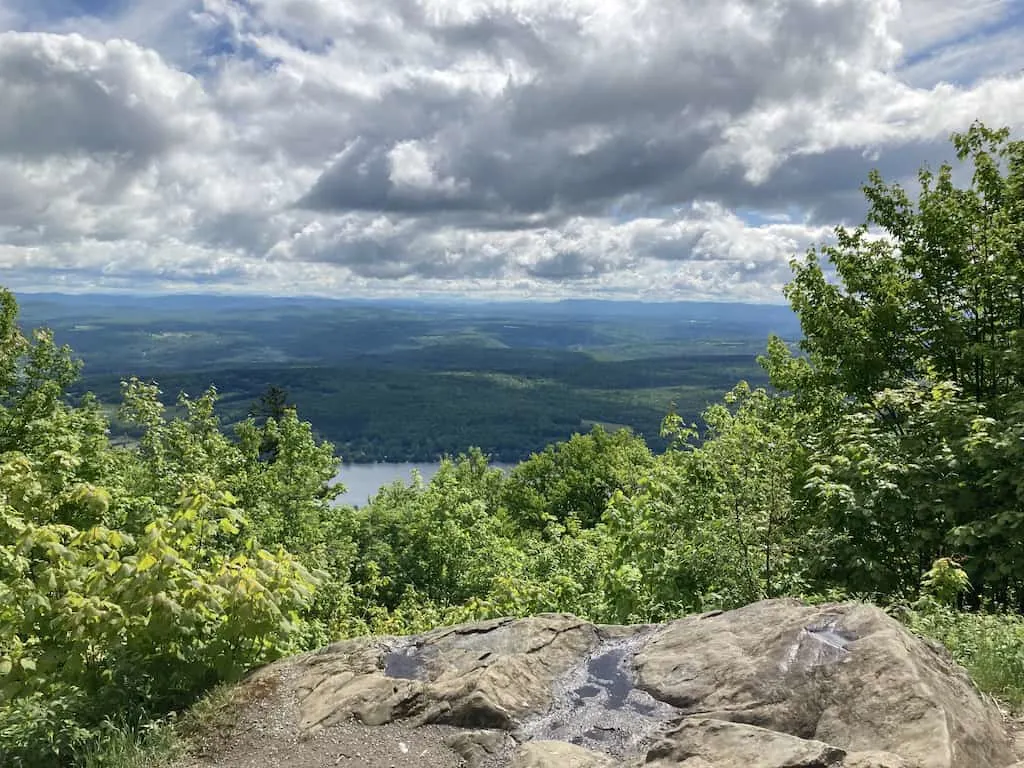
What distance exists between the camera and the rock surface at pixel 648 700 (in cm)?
511

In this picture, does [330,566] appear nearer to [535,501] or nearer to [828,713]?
[828,713]

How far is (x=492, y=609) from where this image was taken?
12320mm

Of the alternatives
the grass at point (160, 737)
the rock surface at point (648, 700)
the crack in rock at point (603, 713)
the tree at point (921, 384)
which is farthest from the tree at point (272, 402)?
the crack in rock at point (603, 713)

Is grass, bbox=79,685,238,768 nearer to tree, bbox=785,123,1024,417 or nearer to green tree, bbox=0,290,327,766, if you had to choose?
green tree, bbox=0,290,327,766

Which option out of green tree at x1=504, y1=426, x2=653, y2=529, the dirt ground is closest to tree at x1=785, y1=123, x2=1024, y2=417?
the dirt ground

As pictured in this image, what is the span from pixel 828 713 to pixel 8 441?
1228 inches

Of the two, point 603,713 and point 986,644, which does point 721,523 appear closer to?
point 986,644

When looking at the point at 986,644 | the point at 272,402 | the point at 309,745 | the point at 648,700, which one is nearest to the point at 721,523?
the point at 986,644

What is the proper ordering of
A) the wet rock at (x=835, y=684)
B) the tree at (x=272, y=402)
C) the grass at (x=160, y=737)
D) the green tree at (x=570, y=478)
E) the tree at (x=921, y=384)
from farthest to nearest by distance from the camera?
the green tree at (x=570, y=478)
the tree at (x=272, y=402)
the tree at (x=921, y=384)
the grass at (x=160, y=737)
the wet rock at (x=835, y=684)

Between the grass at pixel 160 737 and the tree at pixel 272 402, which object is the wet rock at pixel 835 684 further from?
the tree at pixel 272 402

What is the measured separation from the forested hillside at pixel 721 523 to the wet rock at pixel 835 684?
156cm

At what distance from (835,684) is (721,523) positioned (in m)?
5.62

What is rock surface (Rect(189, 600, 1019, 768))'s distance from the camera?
5109mm

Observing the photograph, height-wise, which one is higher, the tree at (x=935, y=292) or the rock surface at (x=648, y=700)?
the tree at (x=935, y=292)
